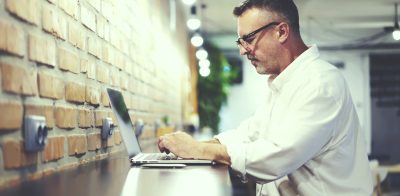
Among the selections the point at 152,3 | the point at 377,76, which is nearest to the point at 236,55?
the point at 377,76

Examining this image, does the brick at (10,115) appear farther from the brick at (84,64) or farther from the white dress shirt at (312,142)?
the white dress shirt at (312,142)

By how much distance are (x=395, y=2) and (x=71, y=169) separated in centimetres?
638

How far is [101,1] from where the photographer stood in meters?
2.09

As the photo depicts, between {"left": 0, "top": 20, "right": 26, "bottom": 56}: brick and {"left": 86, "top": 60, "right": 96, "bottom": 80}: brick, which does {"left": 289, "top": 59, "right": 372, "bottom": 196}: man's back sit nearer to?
{"left": 86, "top": 60, "right": 96, "bottom": 80}: brick

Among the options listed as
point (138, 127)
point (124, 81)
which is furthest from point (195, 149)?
point (138, 127)

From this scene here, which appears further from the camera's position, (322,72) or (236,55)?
(236,55)

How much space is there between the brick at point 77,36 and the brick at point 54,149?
0.35m

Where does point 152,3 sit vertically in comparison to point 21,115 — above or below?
above

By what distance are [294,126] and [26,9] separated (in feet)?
2.80

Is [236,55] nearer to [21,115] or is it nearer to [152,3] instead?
[152,3]

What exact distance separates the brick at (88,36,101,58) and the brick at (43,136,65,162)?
0.49 metres

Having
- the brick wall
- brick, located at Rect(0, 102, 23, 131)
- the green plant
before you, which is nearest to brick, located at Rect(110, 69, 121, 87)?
the brick wall

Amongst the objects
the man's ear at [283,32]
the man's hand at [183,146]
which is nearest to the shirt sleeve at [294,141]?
the man's hand at [183,146]

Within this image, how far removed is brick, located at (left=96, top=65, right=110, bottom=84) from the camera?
2.01m
